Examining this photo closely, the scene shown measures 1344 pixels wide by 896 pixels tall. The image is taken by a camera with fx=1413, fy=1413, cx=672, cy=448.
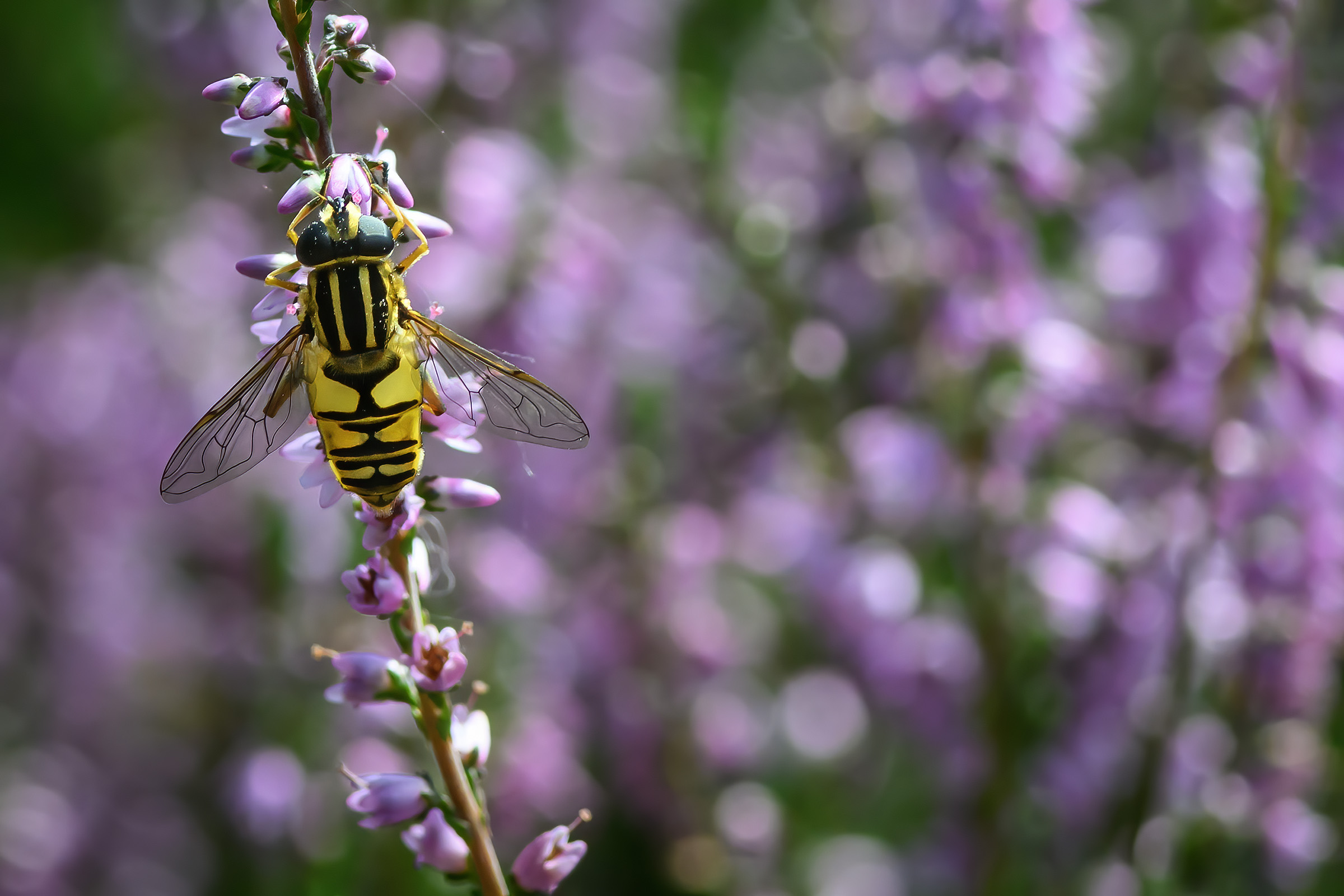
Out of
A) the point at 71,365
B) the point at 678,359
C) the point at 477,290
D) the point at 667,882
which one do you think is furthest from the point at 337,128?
the point at 71,365

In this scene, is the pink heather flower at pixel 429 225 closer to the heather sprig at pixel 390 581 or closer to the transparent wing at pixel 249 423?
the heather sprig at pixel 390 581

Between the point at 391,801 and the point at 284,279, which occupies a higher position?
the point at 284,279

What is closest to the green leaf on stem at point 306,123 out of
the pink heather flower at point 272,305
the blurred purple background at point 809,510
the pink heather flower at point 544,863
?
the pink heather flower at point 272,305

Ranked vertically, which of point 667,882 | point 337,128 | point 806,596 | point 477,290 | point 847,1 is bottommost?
point 667,882

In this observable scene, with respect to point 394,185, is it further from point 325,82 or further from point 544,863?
point 544,863

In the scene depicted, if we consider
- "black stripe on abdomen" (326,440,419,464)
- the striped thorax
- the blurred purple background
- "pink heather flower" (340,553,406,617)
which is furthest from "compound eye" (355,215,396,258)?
the blurred purple background

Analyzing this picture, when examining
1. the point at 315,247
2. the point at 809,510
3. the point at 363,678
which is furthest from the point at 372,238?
the point at 809,510

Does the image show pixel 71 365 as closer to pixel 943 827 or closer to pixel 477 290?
pixel 477 290

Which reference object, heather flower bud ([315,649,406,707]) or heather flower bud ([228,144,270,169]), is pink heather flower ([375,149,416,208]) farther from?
heather flower bud ([315,649,406,707])
